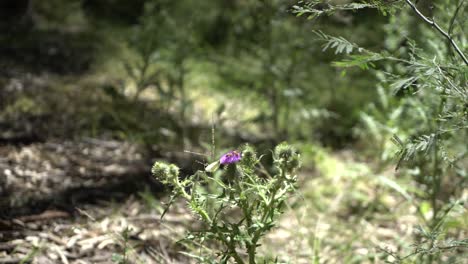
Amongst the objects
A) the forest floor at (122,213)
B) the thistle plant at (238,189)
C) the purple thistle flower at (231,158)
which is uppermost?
the purple thistle flower at (231,158)

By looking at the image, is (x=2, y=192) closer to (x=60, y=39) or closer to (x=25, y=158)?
(x=25, y=158)

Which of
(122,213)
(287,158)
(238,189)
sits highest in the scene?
(287,158)

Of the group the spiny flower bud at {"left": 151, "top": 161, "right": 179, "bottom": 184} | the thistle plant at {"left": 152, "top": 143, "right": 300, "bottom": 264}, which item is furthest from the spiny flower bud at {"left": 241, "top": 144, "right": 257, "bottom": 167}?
the spiny flower bud at {"left": 151, "top": 161, "right": 179, "bottom": 184}

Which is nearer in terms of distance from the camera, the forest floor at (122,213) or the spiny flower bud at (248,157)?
the spiny flower bud at (248,157)

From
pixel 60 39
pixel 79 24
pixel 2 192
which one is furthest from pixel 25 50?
pixel 2 192

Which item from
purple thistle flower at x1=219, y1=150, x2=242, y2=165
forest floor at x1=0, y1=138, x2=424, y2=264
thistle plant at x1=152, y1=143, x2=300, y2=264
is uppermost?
purple thistle flower at x1=219, y1=150, x2=242, y2=165

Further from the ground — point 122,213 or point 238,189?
point 238,189

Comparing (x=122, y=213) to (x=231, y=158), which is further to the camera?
(x=122, y=213)

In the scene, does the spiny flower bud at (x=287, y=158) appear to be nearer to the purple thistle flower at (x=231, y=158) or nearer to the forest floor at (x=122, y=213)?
the purple thistle flower at (x=231, y=158)

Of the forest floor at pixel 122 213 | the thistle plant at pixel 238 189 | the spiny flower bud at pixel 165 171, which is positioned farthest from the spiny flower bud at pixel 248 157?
the forest floor at pixel 122 213

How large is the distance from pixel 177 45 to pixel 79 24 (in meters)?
1.80

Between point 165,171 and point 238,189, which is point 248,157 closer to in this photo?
point 238,189

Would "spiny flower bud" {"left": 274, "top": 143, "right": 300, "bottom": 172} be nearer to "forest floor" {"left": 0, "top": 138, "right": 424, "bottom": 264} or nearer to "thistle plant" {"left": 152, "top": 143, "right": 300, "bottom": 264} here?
"thistle plant" {"left": 152, "top": 143, "right": 300, "bottom": 264}

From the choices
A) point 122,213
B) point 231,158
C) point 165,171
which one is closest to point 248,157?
point 231,158
